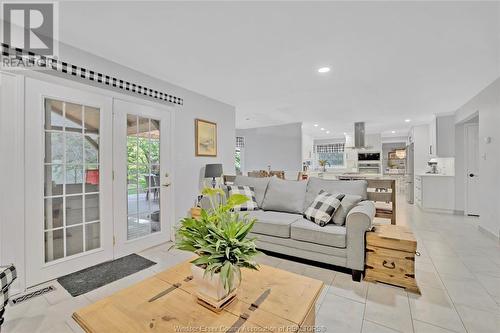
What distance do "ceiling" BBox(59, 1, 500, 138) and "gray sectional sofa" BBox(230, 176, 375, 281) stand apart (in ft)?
5.14

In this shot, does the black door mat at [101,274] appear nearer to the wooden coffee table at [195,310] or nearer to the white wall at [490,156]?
the wooden coffee table at [195,310]

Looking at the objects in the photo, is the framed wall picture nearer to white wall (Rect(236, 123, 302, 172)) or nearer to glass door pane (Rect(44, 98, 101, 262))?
glass door pane (Rect(44, 98, 101, 262))

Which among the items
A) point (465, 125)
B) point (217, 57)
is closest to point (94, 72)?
point (217, 57)

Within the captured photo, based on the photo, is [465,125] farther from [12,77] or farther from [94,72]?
[12,77]

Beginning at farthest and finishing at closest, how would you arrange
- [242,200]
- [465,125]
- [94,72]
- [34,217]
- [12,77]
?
[465,125] < [94,72] < [34,217] < [12,77] < [242,200]

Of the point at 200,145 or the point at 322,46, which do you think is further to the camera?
the point at 200,145

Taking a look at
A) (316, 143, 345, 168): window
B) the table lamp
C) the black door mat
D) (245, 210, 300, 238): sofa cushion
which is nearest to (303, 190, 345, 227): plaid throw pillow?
(245, 210, 300, 238): sofa cushion

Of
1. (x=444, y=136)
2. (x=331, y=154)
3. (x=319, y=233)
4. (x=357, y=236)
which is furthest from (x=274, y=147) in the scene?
(x=357, y=236)

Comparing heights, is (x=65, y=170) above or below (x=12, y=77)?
below

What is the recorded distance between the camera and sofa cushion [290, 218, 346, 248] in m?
2.36

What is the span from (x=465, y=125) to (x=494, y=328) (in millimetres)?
5036

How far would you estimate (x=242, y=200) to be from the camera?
1.18 meters

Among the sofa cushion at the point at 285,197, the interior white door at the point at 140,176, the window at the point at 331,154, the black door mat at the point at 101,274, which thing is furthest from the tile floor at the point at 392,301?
the window at the point at 331,154

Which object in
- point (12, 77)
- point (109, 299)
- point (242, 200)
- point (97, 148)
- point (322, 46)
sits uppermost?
point (322, 46)
